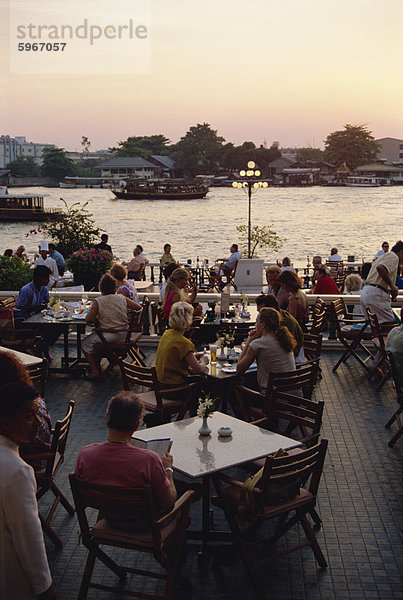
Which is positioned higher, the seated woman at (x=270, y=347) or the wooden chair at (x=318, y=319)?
the seated woman at (x=270, y=347)

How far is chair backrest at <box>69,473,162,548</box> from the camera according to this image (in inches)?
127

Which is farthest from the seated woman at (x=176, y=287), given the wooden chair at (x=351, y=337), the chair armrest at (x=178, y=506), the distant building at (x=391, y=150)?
the distant building at (x=391, y=150)

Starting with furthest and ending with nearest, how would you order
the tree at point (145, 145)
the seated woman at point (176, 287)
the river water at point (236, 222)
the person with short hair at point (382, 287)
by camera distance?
the tree at point (145, 145) → the river water at point (236, 222) → the person with short hair at point (382, 287) → the seated woman at point (176, 287)

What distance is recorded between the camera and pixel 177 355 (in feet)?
18.1

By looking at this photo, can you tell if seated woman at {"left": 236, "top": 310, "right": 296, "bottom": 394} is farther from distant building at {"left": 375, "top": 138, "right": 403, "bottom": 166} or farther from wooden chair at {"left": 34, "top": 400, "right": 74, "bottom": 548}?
distant building at {"left": 375, "top": 138, "right": 403, "bottom": 166}

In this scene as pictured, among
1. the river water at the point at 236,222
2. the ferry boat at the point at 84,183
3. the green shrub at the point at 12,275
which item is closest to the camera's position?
the green shrub at the point at 12,275

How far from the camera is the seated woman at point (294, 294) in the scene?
7.14 m

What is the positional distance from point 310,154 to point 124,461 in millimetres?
169434

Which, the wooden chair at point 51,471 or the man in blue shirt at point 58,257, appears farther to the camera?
the man in blue shirt at point 58,257

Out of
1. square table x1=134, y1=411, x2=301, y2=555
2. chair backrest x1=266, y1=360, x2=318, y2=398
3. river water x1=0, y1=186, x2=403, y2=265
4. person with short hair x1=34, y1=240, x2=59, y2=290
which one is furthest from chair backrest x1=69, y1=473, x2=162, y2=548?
river water x1=0, y1=186, x2=403, y2=265

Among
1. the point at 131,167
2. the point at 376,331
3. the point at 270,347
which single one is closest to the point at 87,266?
the point at 376,331

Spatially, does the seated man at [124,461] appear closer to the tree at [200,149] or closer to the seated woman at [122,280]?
the seated woman at [122,280]

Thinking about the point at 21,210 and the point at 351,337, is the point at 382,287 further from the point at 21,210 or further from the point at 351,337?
the point at 21,210

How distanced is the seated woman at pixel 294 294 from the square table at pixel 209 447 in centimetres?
289
